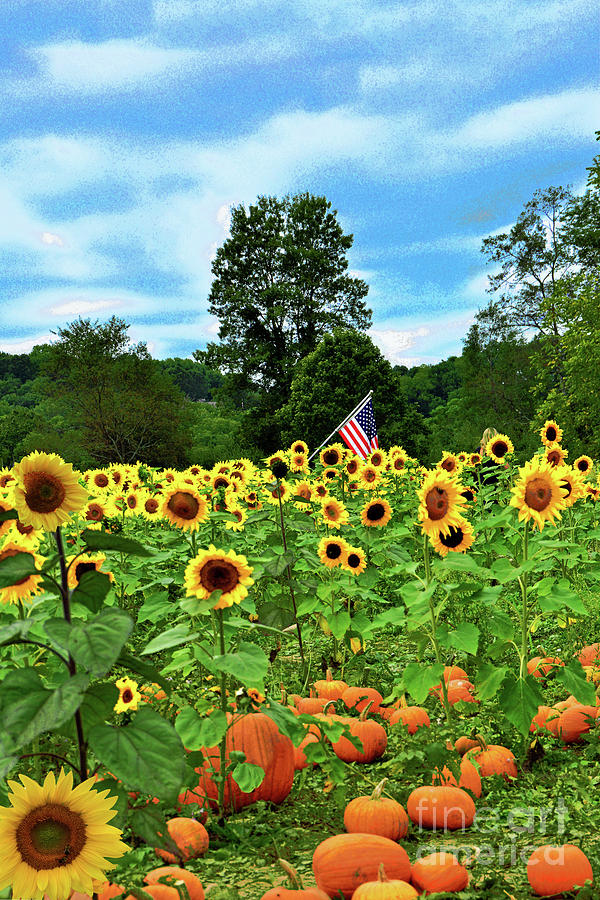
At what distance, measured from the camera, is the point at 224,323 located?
4066cm

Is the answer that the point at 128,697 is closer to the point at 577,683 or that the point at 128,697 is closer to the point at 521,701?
the point at 521,701

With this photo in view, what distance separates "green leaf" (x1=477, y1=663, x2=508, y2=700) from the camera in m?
2.77

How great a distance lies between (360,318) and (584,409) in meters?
17.9

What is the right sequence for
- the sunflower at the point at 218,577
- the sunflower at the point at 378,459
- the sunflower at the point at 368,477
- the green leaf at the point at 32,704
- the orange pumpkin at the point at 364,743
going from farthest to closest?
the sunflower at the point at 378,459
the sunflower at the point at 368,477
the orange pumpkin at the point at 364,743
the sunflower at the point at 218,577
the green leaf at the point at 32,704

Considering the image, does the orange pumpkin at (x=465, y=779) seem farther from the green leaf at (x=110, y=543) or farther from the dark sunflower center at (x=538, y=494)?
the green leaf at (x=110, y=543)

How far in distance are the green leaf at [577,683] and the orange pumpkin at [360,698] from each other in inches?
34.5

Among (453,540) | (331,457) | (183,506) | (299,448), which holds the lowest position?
(453,540)

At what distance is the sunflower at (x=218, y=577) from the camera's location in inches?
90.3

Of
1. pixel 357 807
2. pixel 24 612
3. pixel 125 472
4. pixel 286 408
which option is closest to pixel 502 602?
pixel 357 807

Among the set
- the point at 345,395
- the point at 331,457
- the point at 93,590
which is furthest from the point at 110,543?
the point at 345,395

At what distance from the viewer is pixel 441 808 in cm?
237

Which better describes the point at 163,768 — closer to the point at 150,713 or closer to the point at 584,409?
the point at 150,713

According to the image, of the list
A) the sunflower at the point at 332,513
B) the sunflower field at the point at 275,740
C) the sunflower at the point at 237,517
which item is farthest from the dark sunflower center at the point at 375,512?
the sunflower at the point at 237,517

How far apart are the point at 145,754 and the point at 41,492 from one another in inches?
25.6
